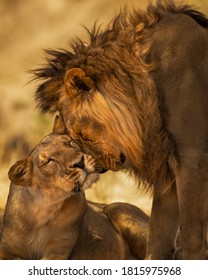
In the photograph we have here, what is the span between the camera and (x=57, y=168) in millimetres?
6055

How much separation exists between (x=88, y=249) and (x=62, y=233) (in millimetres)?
291

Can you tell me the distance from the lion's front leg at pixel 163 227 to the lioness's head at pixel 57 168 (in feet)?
1.57

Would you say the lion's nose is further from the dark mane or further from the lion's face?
the dark mane

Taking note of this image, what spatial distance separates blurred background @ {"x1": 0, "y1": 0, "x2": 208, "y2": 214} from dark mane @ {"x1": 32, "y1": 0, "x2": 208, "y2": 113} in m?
2.75

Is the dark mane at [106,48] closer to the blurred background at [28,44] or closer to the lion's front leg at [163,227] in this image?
the lion's front leg at [163,227]

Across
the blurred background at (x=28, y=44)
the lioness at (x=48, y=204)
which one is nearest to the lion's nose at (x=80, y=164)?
the lioness at (x=48, y=204)

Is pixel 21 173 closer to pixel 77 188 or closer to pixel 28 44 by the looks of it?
pixel 77 188

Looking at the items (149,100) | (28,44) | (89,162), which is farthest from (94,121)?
(28,44)

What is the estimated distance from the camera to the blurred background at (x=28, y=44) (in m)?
8.89

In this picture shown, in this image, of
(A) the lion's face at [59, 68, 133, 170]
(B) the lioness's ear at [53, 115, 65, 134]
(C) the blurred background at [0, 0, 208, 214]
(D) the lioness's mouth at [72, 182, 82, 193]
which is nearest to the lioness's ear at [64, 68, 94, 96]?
(A) the lion's face at [59, 68, 133, 170]

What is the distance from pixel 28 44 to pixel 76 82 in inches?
154
